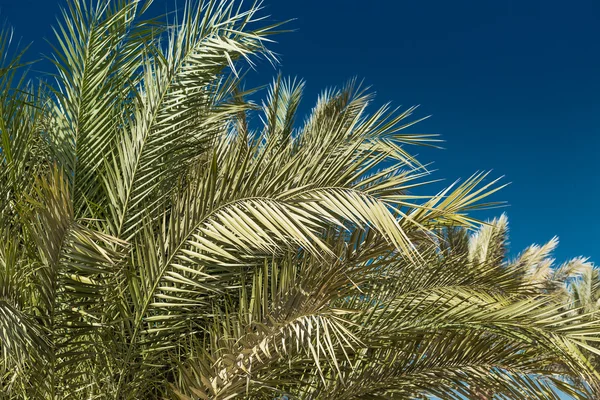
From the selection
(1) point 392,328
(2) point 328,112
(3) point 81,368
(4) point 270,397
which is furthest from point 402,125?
(3) point 81,368

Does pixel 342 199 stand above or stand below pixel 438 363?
above

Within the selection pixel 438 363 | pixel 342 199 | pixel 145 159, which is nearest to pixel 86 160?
pixel 145 159

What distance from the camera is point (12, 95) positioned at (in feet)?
13.2

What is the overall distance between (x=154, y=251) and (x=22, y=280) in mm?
719

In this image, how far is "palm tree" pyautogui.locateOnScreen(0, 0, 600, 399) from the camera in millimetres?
2982

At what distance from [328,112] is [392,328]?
3.60 meters

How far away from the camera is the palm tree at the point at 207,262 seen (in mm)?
2982

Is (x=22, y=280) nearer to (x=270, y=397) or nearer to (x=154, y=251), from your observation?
(x=154, y=251)

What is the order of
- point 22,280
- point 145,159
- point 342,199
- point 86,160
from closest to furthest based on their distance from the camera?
point 342,199 → point 22,280 → point 145,159 → point 86,160

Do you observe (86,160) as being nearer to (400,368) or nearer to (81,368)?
(81,368)

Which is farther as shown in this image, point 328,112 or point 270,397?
point 328,112

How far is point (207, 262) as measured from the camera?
131 inches

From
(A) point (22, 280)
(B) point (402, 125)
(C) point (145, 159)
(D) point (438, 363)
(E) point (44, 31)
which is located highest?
(B) point (402, 125)

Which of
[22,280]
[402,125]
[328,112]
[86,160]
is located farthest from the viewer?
[328,112]
